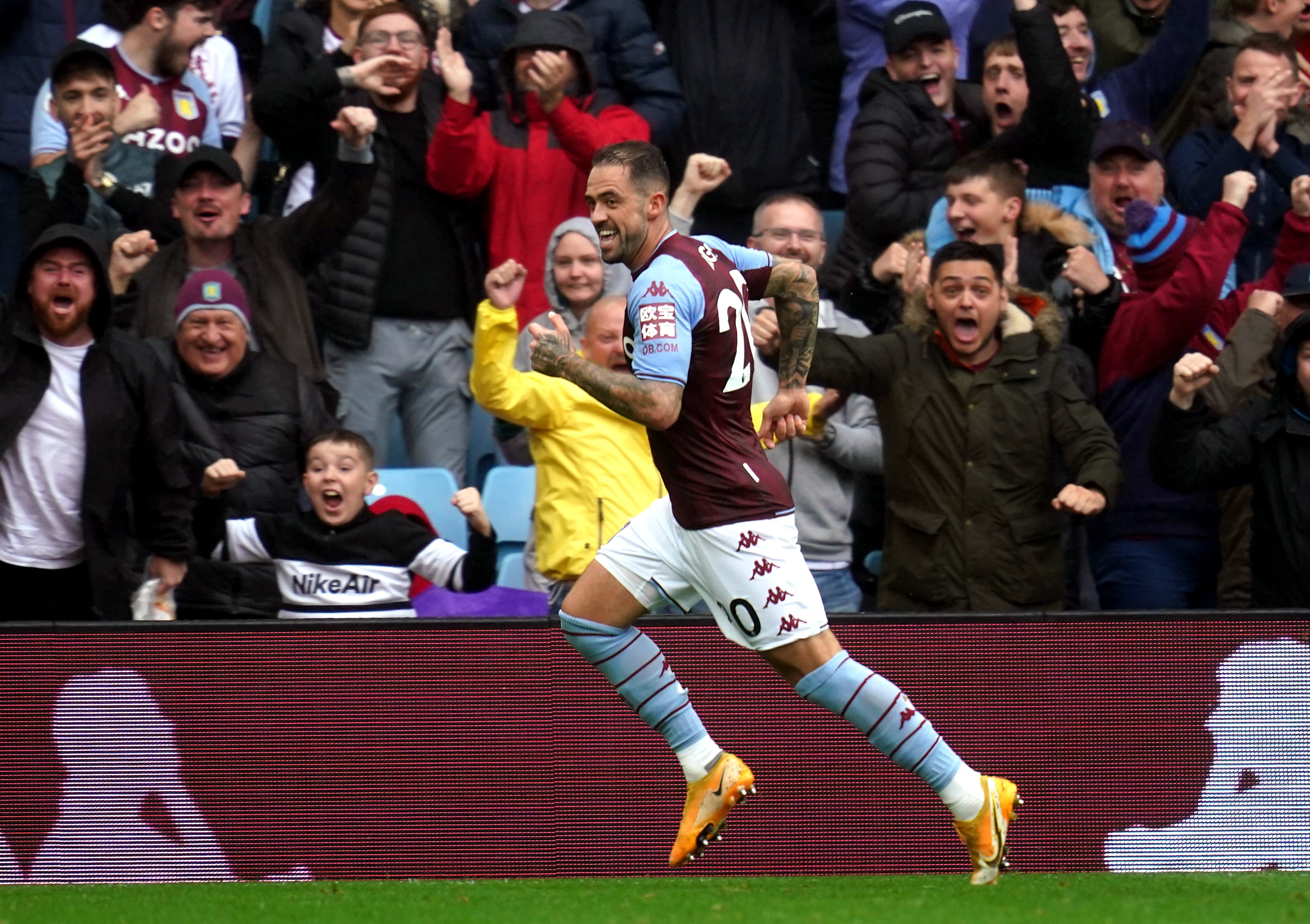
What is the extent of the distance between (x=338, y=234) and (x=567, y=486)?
1.94 meters

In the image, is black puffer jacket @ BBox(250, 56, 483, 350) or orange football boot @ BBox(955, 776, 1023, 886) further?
black puffer jacket @ BBox(250, 56, 483, 350)

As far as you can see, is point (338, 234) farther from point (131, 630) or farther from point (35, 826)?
point (35, 826)

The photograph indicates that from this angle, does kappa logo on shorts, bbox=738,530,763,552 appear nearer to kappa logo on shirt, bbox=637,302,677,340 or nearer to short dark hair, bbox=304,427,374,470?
kappa logo on shirt, bbox=637,302,677,340

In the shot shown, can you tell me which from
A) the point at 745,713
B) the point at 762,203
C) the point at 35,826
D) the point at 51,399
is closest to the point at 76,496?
the point at 51,399

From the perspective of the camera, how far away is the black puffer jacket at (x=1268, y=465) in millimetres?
6848

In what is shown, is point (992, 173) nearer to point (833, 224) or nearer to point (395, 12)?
point (833, 224)

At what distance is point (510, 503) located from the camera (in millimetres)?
8477

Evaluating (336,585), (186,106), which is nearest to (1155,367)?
(336,585)

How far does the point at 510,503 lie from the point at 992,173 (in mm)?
2639

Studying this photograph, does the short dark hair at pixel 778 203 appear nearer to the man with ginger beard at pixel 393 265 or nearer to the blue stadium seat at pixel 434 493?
the man with ginger beard at pixel 393 265

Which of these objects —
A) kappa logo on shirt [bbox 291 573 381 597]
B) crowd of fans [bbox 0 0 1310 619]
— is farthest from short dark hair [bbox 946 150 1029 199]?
kappa logo on shirt [bbox 291 573 381 597]

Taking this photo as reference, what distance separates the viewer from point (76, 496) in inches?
271

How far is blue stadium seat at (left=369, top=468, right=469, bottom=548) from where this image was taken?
26.7ft

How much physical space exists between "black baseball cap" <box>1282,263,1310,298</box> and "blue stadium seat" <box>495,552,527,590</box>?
3498mm
